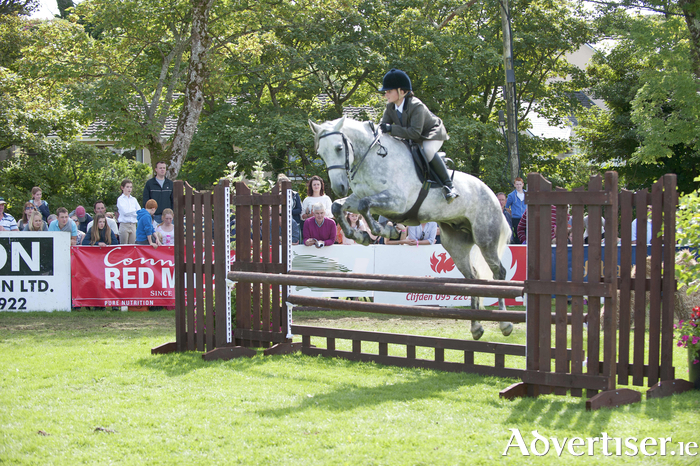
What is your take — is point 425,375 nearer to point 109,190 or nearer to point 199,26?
point 199,26

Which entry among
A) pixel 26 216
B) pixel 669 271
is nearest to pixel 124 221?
pixel 26 216

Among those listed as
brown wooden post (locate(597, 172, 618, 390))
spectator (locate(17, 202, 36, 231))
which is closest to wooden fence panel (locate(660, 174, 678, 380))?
brown wooden post (locate(597, 172, 618, 390))

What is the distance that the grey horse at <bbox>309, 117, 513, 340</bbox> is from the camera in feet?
19.0

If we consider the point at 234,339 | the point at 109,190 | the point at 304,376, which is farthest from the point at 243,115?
the point at 304,376

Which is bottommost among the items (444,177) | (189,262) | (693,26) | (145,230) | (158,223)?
(189,262)

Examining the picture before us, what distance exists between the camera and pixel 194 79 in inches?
572

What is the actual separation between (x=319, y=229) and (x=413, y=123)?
490 centimetres

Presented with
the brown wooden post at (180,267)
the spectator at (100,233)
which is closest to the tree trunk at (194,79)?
the spectator at (100,233)

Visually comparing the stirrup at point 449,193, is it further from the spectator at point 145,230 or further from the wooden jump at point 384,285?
the spectator at point 145,230

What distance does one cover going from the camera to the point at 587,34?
22.1m

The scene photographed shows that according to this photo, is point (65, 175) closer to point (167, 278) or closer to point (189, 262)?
point (167, 278)

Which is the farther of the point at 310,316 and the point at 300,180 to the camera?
the point at 300,180

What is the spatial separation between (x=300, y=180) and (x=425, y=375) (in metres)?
17.5

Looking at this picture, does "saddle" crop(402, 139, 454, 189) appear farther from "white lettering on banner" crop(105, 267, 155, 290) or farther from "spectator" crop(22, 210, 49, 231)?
"spectator" crop(22, 210, 49, 231)
